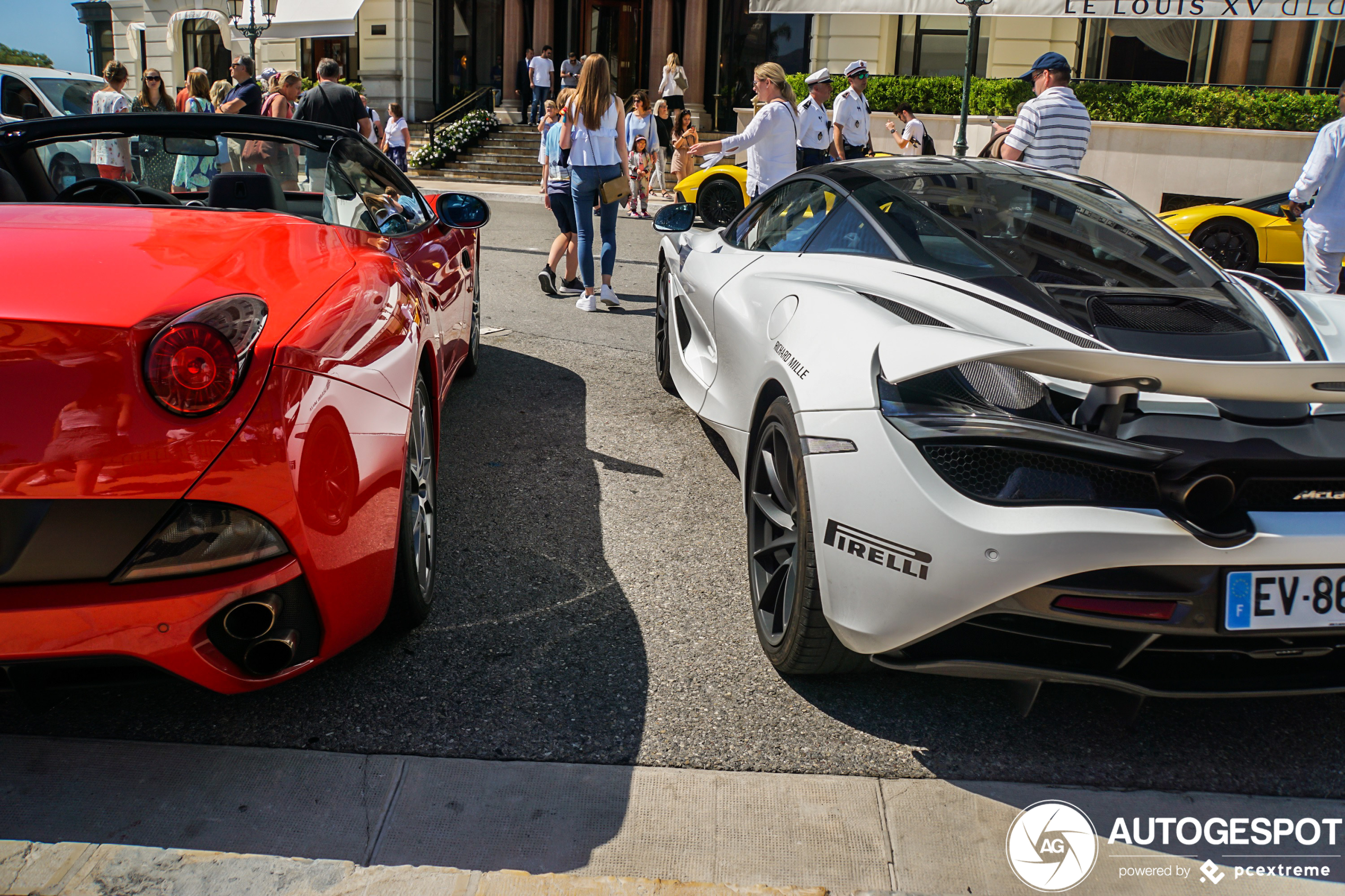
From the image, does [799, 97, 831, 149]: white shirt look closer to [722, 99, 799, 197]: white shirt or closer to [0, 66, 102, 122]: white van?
[722, 99, 799, 197]: white shirt

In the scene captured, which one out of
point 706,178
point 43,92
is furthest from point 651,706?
point 43,92

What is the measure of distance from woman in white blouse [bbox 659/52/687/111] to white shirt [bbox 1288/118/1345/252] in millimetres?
13696

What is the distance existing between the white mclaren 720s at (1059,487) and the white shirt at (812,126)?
242 inches

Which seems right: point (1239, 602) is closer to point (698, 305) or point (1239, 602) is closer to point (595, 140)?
point (698, 305)

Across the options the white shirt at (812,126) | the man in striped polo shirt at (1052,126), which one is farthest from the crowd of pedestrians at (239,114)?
the man in striped polo shirt at (1052,126)

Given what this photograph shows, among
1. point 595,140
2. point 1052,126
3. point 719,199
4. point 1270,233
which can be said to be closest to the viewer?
point 1052,126

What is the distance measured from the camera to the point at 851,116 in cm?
1010

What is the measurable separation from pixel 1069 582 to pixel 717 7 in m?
24.9

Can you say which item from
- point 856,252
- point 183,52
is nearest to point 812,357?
point 856,252

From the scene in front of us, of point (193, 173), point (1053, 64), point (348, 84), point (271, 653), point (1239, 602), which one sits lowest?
point (271, 653)

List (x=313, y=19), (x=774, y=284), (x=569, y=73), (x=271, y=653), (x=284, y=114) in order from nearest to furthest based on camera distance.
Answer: (x=271, y=653) → (x=774, y=284) → (x=284, y=114) → (x=569, y=73) → (x=313, y=19)

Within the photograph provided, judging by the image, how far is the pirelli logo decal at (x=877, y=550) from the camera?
2189 millimetres

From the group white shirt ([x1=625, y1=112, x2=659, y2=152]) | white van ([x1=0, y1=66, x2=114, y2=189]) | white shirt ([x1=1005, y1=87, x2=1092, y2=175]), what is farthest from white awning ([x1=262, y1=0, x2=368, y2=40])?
white shirt ([x1=1005, y1=87, x2=1092, y2=175])

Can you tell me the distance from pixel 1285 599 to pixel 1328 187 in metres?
5.61
